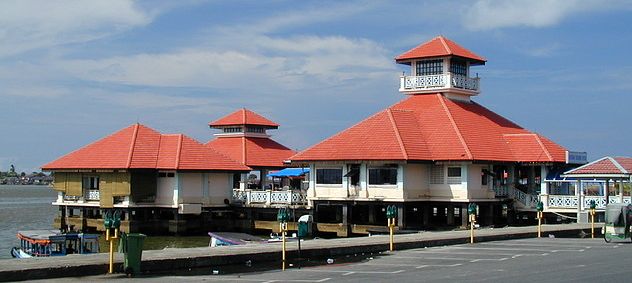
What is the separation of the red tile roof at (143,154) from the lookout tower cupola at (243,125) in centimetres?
1066

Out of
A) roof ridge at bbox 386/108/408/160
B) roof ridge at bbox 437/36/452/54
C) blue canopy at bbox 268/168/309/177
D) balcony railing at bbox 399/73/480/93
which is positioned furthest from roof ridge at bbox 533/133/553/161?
blue canopy at bbox 268/168/309/177

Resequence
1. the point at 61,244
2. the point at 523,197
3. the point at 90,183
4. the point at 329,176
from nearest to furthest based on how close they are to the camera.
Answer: the point at 61,244
the point at 523,197
the point at 329,176
the point at 90,183

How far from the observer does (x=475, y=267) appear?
21.7 m

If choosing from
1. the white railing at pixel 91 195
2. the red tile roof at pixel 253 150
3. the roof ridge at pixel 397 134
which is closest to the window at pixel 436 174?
the roof ridge at pixel 397 134

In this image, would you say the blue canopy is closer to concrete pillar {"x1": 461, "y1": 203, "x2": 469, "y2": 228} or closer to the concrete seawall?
concrete pillar {"x1": 461, "y1": 203, "x2": 469, "y2": 228}

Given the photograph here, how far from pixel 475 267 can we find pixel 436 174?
23442mm

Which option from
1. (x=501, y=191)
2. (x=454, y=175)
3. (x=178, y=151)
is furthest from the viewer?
(x=178, y=151)

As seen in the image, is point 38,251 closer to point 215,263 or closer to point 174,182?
point 215,263

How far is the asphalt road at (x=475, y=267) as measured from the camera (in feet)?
63.2

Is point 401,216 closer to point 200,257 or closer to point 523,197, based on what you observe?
point 523,197

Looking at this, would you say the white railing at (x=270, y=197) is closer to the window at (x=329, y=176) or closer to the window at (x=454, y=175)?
the window at (x=329, y=176)

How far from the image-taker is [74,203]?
52.2m

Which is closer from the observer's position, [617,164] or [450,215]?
[617,164]

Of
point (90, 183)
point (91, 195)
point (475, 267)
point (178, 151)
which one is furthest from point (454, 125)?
point (475, 267)
